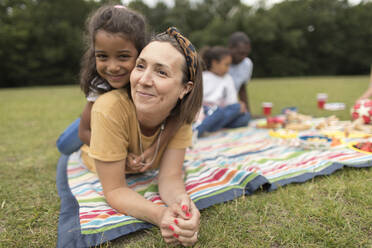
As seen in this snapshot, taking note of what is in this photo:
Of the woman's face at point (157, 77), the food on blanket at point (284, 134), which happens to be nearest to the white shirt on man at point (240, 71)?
the food on blanket at point (284, 134)

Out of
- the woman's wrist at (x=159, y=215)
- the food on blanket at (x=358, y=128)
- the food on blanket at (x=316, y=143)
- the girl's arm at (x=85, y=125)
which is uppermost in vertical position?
the girl's arm at (x=85, y=125)

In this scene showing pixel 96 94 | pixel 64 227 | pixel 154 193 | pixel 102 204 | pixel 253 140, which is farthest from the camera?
pixel 253 140

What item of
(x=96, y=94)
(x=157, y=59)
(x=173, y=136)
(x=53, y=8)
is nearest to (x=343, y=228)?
(x=173, y=136)

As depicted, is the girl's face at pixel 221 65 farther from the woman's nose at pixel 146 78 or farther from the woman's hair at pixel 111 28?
the woman's nose at pixel 146 78

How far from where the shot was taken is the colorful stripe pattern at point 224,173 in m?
1.97

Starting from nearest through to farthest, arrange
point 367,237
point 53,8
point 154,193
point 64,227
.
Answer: point 367,237 < point 64,227 < point 154,193 < point 53,8

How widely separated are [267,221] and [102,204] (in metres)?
1.16

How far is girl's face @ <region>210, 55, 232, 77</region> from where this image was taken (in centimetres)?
507

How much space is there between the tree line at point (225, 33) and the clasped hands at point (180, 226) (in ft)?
91.7

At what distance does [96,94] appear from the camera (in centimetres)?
239

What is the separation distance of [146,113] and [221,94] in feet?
10.7

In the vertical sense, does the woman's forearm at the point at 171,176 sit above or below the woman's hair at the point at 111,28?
below

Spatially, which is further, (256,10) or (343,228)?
(256,10)

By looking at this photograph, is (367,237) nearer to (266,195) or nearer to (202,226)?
(266,195)
